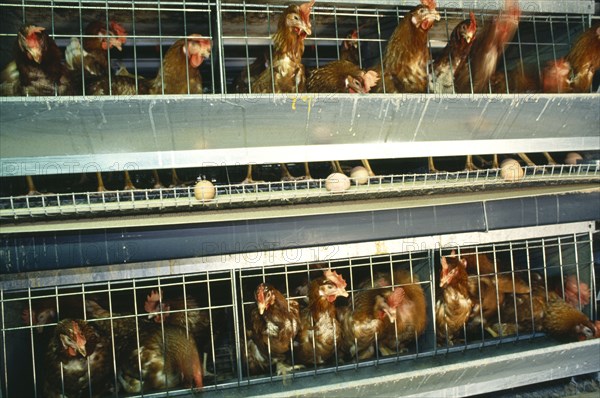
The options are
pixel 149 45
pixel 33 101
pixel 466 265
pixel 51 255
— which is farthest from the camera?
pixel 149 45

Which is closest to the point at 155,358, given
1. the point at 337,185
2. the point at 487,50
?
the point at 337,185

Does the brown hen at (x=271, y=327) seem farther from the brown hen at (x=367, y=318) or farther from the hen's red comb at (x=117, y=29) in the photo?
the hen's red comb at (x=117, y=29)

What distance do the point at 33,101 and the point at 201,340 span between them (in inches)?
45.2

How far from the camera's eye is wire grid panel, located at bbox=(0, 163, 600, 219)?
1.34 metres

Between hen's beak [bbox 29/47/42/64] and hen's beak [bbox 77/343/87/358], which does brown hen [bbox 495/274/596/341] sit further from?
hen's beak [bbox 29/47/42/64]

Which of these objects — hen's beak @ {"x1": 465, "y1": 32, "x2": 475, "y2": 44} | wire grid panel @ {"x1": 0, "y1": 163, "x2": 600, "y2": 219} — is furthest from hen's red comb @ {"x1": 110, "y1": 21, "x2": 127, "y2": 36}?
hen's beak @ {"x1": 465, "y1": 32, "x2": 475, "y2": 44}

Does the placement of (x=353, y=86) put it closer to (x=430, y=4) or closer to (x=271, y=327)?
(x=430, y=4)

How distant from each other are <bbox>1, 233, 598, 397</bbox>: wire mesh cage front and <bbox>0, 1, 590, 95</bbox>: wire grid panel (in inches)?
31.5

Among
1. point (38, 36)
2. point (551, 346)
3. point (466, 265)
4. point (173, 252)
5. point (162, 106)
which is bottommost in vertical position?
point (551, 346)

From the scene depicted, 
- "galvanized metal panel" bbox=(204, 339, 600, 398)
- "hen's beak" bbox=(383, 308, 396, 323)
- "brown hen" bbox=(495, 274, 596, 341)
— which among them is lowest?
"galvanized metal panel" bbox=(204, 339, 600, 398)

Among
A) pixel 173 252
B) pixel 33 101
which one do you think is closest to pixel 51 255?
pixel 173 252

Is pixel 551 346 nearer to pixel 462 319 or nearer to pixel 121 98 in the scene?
pixel 462 319

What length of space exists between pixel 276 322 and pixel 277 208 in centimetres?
41

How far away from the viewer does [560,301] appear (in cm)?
196
